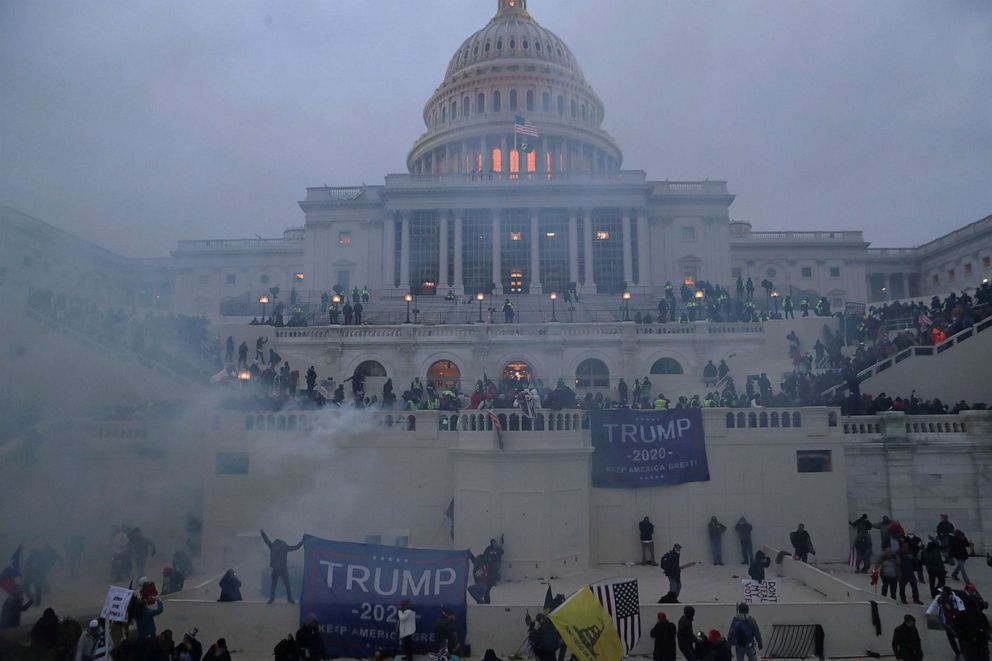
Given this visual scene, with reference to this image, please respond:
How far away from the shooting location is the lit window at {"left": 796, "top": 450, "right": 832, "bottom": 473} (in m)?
20.7

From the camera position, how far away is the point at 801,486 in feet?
67.3

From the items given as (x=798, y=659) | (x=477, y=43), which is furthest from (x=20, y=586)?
(x=477, y=43)

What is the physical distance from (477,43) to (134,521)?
81246mm

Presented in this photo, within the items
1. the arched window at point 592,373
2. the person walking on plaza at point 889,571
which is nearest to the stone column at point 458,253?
the arched window at point 592,373

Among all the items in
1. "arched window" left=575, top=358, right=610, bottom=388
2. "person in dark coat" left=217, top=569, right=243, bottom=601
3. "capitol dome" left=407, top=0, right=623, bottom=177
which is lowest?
"person in dark coat" left=217, top=569, right=243, bottom=601

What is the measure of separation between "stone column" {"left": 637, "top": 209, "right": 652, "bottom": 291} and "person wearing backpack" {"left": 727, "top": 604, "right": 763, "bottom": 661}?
48150 mm

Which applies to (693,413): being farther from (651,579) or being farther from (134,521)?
(134,521)

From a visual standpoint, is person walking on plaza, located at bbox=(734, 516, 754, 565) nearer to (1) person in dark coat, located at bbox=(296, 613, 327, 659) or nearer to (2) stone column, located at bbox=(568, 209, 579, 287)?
(1) person in dark coat, located at bbox=(296, 613, 327, 659)

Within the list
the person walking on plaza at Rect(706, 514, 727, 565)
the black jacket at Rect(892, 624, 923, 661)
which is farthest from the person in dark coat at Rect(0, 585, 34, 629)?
the person walking on plaza at Rect(706, 514, 727, 565)

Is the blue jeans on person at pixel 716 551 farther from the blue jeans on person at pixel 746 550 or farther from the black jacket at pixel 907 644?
the black jacket at pixel 907 644

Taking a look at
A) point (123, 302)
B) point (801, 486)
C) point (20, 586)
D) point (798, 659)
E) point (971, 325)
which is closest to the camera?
point (798, 659)

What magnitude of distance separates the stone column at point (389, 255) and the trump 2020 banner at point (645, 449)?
41.9 meters

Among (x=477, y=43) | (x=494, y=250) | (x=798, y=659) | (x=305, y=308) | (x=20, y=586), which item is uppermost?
(x=477, y=43)

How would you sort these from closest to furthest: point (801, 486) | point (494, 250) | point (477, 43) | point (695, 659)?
point (695, 659)
point (801, 486)
point (494, 250)
point (477, 43)
